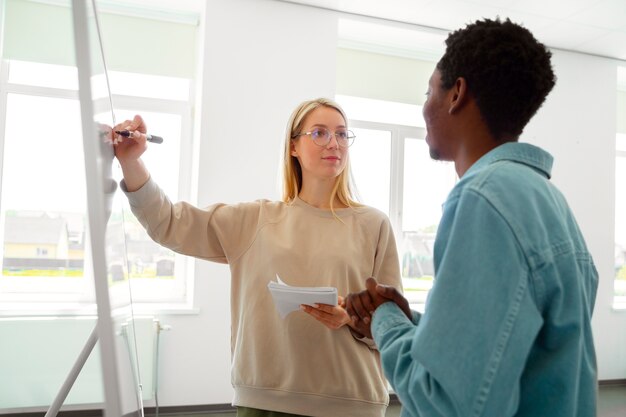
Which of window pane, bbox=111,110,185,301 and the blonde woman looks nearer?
the blonde woman

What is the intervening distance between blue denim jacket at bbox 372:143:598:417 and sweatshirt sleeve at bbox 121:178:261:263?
0.82 metres

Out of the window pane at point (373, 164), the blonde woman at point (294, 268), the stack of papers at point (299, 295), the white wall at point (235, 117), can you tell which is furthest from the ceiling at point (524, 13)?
the stack of papers at point (299, 295)

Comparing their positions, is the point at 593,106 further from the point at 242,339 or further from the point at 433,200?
the point at 242,339

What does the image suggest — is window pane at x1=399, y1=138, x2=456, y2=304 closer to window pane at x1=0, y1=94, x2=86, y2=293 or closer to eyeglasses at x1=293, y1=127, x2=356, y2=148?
window pane at x1=0, y1=94, x2=86, y2=293

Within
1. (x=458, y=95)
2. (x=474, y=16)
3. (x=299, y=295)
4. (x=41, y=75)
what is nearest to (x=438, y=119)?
(x=458, y=95)

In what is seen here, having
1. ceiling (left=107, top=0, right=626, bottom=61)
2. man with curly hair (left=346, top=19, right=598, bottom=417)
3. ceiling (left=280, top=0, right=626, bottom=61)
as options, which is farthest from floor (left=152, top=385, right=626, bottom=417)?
man with curly hair (left=346, top=19, right=598, bottom=417)

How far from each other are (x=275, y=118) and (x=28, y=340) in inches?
91.6

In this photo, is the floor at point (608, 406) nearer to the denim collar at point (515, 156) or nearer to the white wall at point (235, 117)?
the white wall at point (235, 117)

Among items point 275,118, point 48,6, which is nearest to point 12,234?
point 48,6

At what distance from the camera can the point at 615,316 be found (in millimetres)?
5406

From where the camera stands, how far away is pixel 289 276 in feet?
4.91

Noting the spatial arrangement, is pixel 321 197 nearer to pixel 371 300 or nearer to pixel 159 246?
pixel 371 300

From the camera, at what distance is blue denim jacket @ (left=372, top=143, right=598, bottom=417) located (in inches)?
28.0

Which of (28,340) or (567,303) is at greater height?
(567,303)
